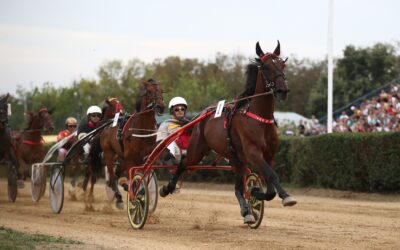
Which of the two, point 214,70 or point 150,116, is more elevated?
point 214,70

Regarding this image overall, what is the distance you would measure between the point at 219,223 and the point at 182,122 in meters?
1.72

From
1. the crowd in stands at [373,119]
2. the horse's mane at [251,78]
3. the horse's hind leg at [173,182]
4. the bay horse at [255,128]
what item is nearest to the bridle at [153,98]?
the horse's hind leg at [173,182]

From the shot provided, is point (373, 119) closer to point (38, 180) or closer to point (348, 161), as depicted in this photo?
point (348, 161)

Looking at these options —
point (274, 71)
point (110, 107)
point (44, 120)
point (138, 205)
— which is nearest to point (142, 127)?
point (138, 205)

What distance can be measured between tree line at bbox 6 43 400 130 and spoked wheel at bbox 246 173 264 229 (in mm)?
20911

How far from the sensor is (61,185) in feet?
45.3

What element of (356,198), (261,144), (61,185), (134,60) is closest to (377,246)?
(261,144)

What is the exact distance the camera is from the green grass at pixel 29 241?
332 inches

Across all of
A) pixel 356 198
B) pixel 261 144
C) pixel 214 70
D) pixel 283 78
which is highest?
pixel 214 70

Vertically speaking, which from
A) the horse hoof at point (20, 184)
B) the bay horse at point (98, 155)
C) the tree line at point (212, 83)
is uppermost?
the tree line at point (212, 83)

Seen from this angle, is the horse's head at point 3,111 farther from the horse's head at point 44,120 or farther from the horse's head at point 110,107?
the horse's head at point 110,107

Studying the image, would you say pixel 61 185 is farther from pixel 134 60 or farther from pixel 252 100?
pixel 134 60

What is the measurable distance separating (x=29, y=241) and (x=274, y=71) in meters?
3.61

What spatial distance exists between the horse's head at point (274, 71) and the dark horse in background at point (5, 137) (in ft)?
27.0
